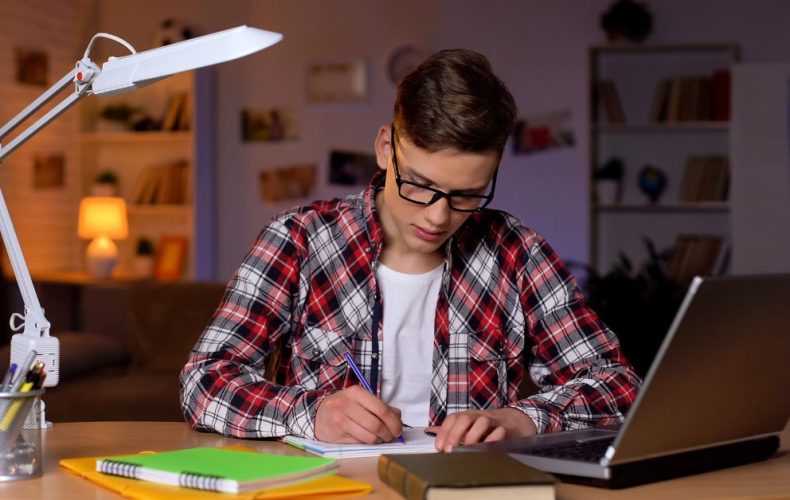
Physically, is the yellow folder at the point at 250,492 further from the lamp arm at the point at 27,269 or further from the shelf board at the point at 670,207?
the shelf board at the point at 670,207

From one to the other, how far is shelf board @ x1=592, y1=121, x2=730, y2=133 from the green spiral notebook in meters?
4.69

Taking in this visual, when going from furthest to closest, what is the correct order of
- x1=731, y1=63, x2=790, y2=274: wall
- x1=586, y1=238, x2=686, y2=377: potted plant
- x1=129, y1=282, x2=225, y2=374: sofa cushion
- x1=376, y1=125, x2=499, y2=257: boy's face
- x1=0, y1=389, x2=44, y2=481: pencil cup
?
x1=731, y1=63, x2=790, y2=274: wall, x1=586, y1=238, x2=686, y2=377: potted plant, x1=129, y1=282, x2=225, y2=374: sofa cushion, x1=376, y1=125, x2=499, y2=257: boy's face, x1=0, y1=389, x2=44, y2=481: pencil cup

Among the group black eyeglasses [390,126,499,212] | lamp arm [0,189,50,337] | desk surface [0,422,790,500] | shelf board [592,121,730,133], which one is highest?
shelf board [592,121,730,133]

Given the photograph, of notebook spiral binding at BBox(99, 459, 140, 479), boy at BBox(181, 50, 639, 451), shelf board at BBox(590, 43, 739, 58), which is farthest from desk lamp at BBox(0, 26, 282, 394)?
shelf board at BBox(590, 43, 739, 58)

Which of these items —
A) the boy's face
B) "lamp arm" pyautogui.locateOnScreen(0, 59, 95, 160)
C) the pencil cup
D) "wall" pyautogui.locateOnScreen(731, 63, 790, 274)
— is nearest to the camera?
the pencil cup

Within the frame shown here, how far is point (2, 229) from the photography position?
142 cm

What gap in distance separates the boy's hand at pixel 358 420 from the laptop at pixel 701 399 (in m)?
0.16

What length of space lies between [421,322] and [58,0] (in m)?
5.13

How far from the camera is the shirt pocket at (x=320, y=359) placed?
5.96ft

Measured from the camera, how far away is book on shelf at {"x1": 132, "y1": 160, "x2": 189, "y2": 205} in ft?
20.4

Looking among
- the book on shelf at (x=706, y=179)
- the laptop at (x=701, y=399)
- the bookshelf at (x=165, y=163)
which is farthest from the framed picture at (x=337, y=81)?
the laptop at (x=701, y=399)

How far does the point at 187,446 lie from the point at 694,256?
14.4 ft

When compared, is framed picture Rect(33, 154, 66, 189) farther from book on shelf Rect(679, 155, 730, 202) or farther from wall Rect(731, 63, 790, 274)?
wall Rect(731, 63, 790, 274)

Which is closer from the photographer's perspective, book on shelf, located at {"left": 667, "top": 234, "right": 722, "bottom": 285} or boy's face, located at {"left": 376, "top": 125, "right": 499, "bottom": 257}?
boy's face, located at {"left": 376, "top": 125, "right": 499, "bottom": 257}
